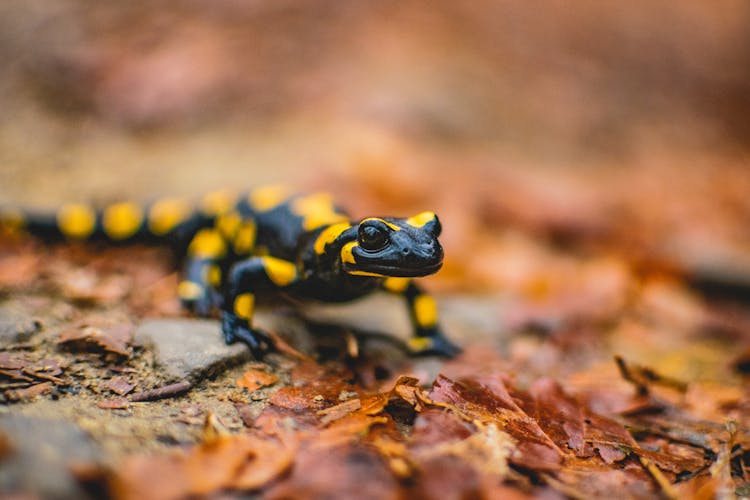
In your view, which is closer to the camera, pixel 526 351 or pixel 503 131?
pixel 526 351

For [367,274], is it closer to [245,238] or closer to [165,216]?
[245,238]

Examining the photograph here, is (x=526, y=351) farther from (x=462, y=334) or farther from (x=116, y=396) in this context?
(x=116, y=396)

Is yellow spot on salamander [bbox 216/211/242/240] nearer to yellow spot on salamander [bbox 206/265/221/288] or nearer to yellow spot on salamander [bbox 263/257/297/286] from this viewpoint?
yellow spot on salamander [bbox 206/265/221/288]

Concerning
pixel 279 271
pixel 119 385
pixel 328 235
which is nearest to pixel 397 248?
pixel 328 235

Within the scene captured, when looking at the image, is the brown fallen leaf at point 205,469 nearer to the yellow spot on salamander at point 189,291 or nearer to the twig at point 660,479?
the twig at point 660,479

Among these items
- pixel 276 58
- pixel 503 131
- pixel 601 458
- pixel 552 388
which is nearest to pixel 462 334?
pixel 552 388

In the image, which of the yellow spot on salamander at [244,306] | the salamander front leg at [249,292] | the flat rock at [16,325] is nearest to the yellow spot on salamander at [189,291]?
the salamander front leg at [249,292]
